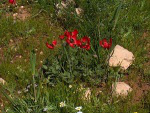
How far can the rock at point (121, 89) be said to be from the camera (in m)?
4.28

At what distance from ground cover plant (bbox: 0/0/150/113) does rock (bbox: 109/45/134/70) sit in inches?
3.1

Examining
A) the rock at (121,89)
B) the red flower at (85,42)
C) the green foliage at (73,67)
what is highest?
the red flower at (85,42)

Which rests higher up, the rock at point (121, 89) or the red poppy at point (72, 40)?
the red poppy at point (72, 40)

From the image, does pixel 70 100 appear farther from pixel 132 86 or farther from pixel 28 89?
pixel 132 86

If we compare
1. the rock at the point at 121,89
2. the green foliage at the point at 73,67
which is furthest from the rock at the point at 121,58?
the rock at the point at 121,89

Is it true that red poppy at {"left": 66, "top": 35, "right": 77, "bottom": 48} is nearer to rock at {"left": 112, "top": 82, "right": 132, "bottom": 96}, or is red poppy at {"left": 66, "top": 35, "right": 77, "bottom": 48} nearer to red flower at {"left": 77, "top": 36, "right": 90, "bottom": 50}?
red flower at {"left": 77, "top": 36, "right": 90, "bottom": 50}

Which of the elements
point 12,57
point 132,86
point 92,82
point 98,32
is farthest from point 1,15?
point 132,86

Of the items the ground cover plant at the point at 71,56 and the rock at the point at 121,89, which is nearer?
the ground cover plant at the point at 71,56

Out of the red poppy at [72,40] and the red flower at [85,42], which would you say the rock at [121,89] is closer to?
the red flower at [85,42]

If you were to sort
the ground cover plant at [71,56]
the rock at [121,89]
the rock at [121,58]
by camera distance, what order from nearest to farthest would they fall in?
the ground cover plant at [71,56], the rock at [121,89], the rock at [121,58]

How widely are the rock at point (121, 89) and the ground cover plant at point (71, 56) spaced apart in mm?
54

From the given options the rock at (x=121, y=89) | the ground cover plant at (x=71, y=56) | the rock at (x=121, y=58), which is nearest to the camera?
the ground cover plant at (x=71, y=56)

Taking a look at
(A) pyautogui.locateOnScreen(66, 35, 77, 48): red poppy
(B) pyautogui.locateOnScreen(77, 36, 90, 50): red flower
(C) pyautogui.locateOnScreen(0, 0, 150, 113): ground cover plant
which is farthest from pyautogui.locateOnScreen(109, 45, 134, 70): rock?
(A) pyautogui.locateOnScreen(66, 35, 77, 48): red poppy

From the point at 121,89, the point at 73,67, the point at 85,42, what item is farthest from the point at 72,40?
the point at 121,89
